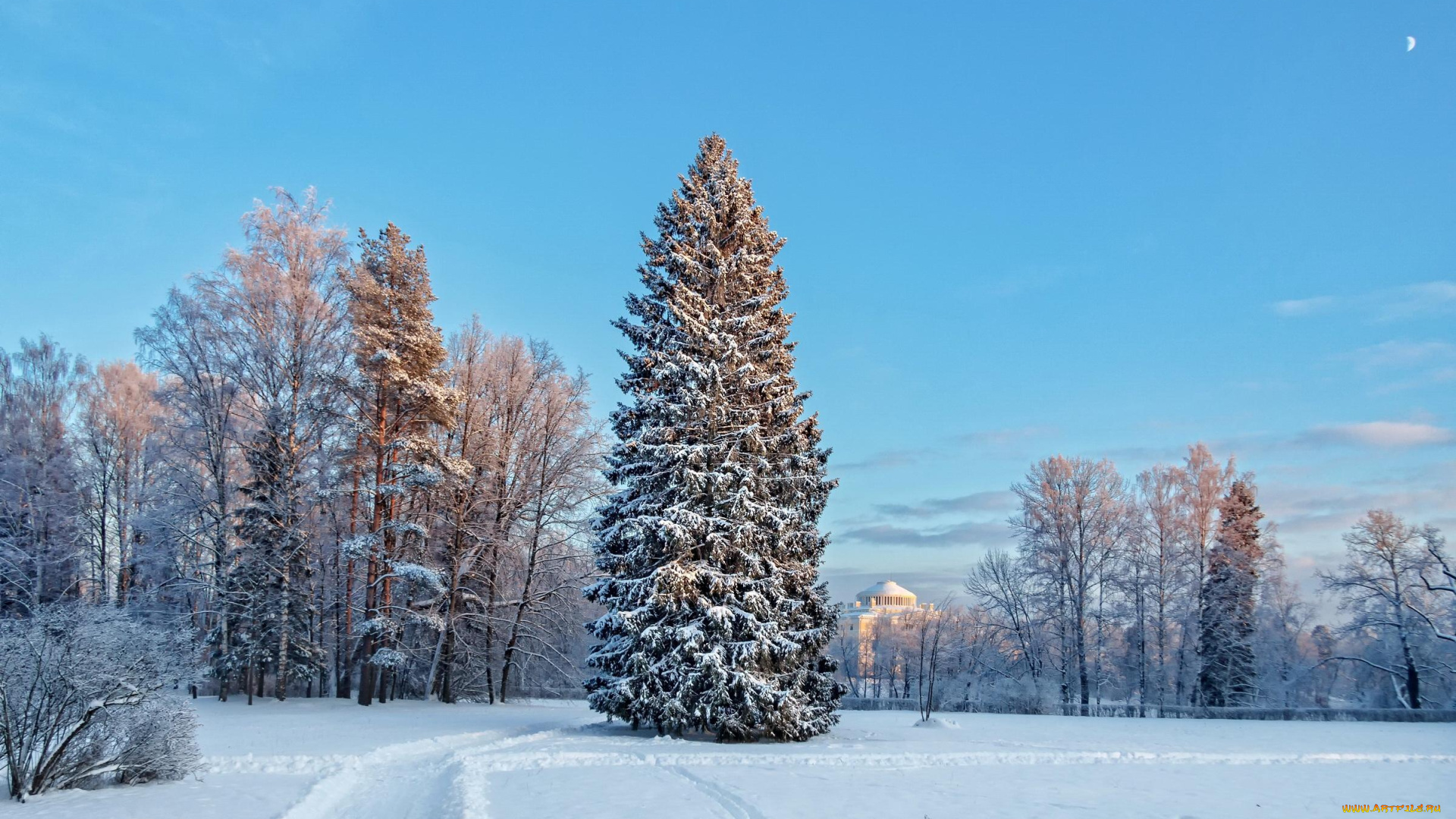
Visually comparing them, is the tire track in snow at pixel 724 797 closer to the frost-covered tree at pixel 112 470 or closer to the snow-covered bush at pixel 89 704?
the snow-covered bush at pixel 89 704

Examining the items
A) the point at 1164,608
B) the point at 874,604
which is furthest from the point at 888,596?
the point at 1164,608

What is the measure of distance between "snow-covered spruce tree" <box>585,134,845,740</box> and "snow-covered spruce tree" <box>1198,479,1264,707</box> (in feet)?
83.1

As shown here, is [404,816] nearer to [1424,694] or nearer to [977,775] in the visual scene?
[977,775]

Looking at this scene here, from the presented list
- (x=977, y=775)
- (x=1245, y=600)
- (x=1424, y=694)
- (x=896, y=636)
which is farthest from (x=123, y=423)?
(x=896, y=636)

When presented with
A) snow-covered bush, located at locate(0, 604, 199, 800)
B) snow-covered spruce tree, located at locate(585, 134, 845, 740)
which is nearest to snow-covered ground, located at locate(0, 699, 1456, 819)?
snow-covered bush, located at locate(0, 604, 199, 800)

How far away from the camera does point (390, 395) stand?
77.9ft

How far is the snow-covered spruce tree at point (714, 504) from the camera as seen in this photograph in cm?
1666

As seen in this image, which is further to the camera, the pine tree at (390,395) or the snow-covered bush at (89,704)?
the pine tree at (390,395)

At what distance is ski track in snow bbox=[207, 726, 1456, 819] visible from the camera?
9602mm

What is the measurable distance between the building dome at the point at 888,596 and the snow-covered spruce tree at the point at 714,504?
127m

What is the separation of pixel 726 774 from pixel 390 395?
16623 millimetres

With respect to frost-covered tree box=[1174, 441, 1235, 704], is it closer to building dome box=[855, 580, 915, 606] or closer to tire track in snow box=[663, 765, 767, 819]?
tire track in snow box=[663, 765, 767, 819]

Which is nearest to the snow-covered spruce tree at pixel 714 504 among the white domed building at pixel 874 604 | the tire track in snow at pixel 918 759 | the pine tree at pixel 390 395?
the tire track in snow at pixel 918 759

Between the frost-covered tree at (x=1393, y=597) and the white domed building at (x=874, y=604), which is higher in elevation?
the frost-covered tree at (x=1393, y=597)
